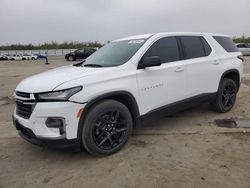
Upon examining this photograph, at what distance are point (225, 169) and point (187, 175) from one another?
0.53 metres

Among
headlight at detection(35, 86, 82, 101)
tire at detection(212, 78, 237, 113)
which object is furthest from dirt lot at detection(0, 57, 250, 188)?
headlight at detection(35, 86, 82, 101)

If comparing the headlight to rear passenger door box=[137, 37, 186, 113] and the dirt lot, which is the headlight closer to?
the dirt lot

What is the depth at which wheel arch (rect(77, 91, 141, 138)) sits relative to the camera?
11.5 feet

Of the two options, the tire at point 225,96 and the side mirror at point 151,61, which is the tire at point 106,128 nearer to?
the side mirror at point 151,61

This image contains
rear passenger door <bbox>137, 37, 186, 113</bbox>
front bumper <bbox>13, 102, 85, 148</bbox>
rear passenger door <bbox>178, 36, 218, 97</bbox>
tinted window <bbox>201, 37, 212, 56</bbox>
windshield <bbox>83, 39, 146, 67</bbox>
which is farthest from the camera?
tinted window <bbox>201, 37, 212, 56</bbox>

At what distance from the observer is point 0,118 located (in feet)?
20.2

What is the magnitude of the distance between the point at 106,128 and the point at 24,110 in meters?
1.17

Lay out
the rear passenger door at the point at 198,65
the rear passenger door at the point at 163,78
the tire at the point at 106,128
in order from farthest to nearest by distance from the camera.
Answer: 1. the rear passenger door at the point at 198,65
2. the rear passenger door at the point at 163,78
3. the tire at the point at 106,128

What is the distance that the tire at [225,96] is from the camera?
5.66 metres

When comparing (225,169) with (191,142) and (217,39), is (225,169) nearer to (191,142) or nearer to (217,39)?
(191,142)

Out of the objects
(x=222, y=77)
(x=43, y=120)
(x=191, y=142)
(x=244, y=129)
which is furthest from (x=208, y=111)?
(x=43, y=120)

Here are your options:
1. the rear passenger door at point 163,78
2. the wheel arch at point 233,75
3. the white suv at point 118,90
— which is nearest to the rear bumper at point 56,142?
the white suv at point 118,90

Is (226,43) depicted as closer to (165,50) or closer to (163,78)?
(165,50)

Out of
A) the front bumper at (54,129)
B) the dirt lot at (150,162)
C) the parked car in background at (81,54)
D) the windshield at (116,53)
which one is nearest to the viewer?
the dirt lot at (150,162)
